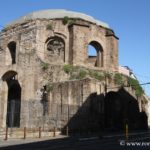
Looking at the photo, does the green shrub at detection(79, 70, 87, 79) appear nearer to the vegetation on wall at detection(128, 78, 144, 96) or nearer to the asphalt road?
the vegetation on wall at detection(128, 78, 144, 96)

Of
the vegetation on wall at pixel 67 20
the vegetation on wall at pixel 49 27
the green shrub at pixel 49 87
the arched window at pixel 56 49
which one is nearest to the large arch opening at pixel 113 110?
the green shrub at pixel 49 87

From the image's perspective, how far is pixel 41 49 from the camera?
105 feet

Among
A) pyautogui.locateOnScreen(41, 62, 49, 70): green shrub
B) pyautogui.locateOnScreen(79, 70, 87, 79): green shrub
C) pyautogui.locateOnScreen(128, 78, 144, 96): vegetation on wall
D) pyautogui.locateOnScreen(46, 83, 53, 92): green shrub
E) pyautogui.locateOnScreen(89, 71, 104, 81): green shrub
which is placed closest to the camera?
pyautogui.locateOnScreen(46, 83, 53, 92): green shrub

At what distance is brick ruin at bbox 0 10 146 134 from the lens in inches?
1071

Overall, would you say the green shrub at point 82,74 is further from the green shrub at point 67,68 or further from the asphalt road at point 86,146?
the asphalt road at point 86,146

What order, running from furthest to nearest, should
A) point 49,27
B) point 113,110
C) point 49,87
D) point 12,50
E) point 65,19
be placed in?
point 12,50 < point 65,19 < point 49,27 < point 113,110 < point 49,87

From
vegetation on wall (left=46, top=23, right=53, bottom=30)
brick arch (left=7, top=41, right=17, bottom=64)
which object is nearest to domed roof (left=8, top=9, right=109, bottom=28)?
vegetation on wall (left=46, top=23, right=53, bottom=30)

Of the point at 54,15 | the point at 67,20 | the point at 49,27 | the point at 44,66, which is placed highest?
the point at 54,15

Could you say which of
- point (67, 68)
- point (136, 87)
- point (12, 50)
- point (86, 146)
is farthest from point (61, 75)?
point (86, 146)

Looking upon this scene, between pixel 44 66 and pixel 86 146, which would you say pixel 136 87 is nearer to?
pixel 44 66

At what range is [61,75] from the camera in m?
30.3

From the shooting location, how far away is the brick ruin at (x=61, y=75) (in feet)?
89.2

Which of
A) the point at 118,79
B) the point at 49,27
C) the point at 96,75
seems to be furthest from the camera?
the point at 118,79

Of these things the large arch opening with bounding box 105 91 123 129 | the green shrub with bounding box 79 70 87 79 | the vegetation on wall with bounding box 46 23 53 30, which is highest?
the vegetation on wall with bounding box 46 23 53 30
